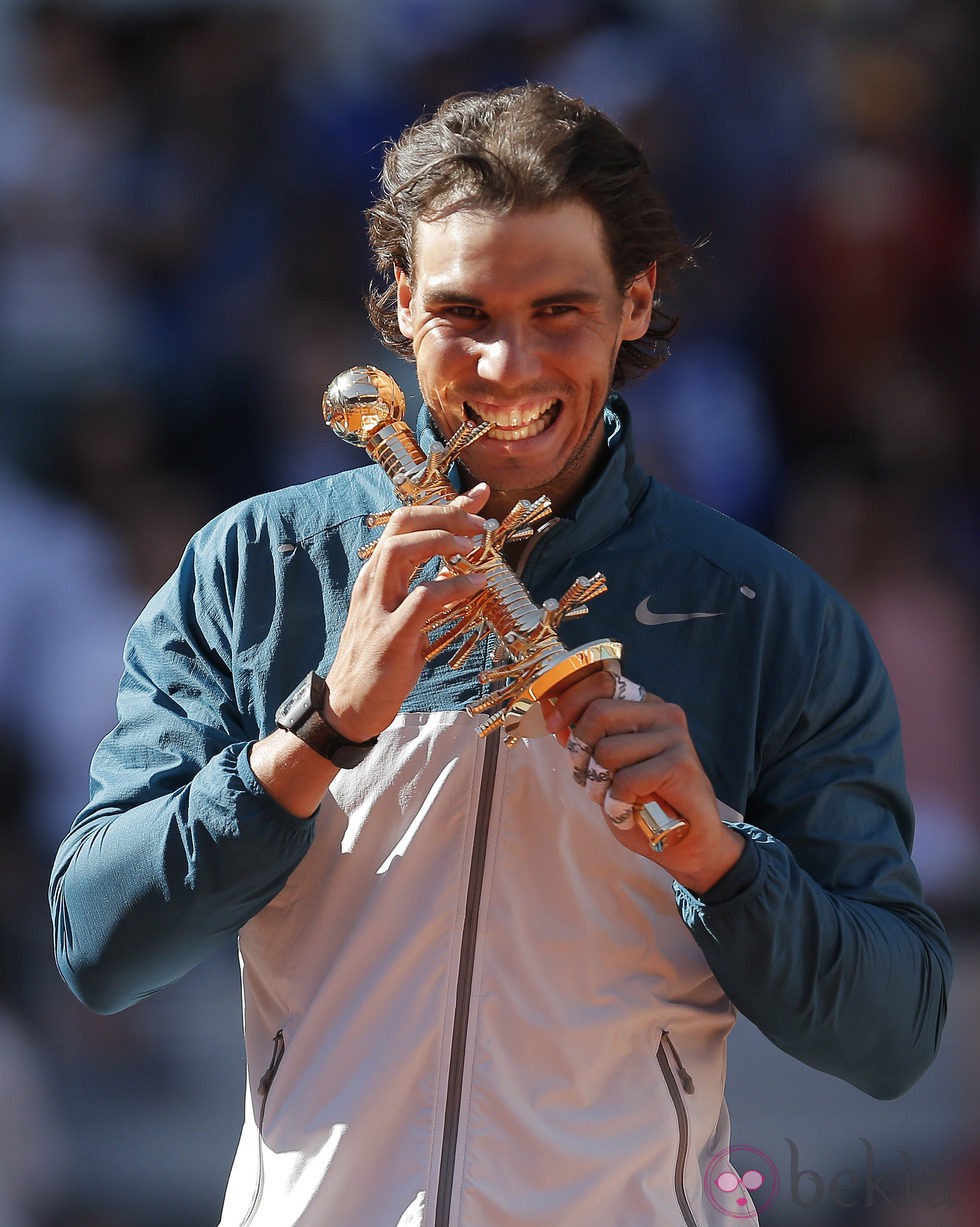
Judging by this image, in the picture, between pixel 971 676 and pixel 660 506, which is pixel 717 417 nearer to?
pixel 971 676

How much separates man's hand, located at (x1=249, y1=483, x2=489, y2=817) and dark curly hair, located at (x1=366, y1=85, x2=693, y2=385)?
0.46m

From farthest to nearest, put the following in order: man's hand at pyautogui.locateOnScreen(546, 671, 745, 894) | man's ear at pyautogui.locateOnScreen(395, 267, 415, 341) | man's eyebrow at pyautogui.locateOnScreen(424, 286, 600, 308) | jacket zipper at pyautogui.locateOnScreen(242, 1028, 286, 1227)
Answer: man's ear at pyautogui.locateOnScreen(395, 267, 415, 341) → man's eyebrow at pyautogui.locateOnScreen(424, 286, 600, 308) → jacket zipper at pyautogui.locateOnScreen(242, 1028, 286, 1227) → man's hand at pyautogui.locateOnScreen(546, 671, 745, 894)

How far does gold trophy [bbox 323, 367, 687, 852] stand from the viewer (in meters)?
1.51

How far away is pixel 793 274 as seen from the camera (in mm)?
4438

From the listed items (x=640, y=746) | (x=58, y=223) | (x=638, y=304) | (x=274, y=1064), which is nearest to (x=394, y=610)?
(x=640, y=746)

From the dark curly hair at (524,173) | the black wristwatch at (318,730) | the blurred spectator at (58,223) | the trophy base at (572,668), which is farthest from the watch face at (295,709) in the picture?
the blurred spectator at (58,223)

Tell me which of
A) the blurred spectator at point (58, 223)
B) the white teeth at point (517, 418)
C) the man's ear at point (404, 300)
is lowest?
the white teeth at point (517, 418)

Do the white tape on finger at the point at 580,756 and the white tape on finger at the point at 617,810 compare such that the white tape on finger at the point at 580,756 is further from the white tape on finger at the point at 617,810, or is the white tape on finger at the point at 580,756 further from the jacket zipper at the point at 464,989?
the jacket zipper at the point at 464,989

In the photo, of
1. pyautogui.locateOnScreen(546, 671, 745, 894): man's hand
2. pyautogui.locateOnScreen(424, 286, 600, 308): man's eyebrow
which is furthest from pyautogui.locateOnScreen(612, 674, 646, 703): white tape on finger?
pyautogui.locateOnScreen(424, 286, 600, 308): man's eyebrow

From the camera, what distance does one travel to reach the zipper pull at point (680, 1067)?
5.81ft

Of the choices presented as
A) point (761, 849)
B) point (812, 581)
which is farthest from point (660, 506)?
point (761, 849)

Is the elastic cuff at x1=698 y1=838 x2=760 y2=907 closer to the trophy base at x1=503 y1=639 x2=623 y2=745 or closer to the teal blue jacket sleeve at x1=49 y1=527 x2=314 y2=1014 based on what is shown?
the trophy base at x1=503 y1=639 x2=623 y2=745

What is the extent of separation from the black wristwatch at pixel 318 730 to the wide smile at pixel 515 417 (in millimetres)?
386

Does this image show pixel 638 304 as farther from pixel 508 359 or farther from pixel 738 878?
pixel 738 878
